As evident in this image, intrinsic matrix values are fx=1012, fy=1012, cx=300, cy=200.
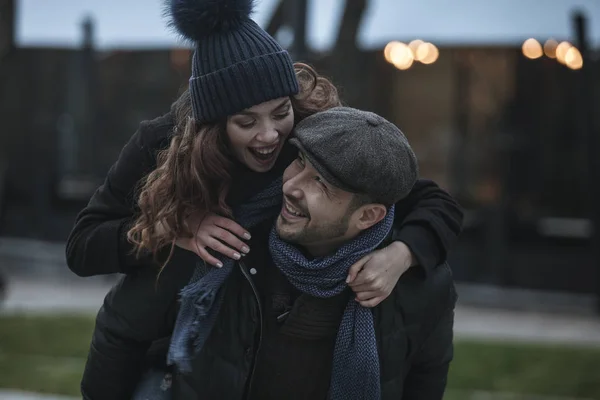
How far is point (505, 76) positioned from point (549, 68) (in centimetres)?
41

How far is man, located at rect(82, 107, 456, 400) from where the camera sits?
254 centimetres

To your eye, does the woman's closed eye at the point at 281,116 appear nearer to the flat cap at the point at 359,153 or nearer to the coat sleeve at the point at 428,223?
the flat cap at the point at 359,153

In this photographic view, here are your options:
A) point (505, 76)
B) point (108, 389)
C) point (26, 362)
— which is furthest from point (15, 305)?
point (108, 389)

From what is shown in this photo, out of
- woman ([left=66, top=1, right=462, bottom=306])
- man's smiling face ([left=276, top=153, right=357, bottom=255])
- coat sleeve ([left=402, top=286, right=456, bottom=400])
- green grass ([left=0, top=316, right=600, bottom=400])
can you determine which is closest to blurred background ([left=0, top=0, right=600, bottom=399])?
green grass ([left=0, top=316, right=600, bottom=400])

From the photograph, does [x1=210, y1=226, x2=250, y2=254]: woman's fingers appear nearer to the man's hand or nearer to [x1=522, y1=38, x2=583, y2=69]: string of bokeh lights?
the man's hand

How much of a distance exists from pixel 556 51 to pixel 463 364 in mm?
3799

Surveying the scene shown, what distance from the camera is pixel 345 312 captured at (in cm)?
264

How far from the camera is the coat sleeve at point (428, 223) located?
275 centimetres

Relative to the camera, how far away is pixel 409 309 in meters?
2.71

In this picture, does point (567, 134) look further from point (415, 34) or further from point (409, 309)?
point (409, 309)

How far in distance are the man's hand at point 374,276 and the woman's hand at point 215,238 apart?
0.29 meters

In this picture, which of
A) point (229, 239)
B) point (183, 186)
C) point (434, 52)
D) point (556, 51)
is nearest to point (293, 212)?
point (229, 239)

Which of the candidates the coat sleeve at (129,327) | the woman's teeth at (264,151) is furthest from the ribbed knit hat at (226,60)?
the coat sleeve at (129,327)

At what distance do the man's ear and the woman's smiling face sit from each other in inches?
11.7
